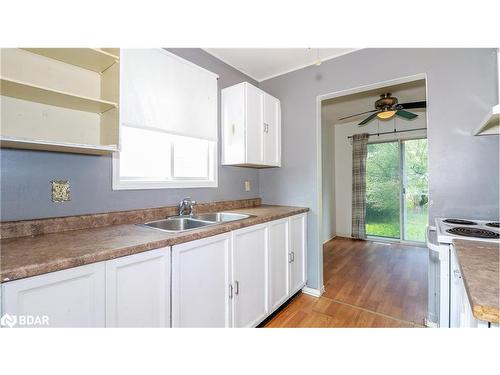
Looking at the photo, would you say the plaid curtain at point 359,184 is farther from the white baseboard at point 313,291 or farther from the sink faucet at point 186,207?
the sink faucet at point 186,207

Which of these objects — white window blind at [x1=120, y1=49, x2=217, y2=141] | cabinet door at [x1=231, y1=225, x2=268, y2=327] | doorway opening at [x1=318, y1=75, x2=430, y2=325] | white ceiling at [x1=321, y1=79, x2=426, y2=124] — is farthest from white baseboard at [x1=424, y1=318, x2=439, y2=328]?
white ceiling at [x1=321, y1=79, x2=426, y2=124]

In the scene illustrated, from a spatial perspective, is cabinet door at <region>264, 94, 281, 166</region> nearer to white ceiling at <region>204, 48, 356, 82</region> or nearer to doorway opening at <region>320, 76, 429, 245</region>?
white ceiling at <region>204, 48, 356, 82</region>

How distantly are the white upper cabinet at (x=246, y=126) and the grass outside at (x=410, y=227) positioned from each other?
342cm

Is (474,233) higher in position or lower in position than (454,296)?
higher

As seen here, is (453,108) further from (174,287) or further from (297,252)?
(174,287)

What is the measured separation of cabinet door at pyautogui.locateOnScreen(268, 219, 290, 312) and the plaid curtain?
316 centimetres

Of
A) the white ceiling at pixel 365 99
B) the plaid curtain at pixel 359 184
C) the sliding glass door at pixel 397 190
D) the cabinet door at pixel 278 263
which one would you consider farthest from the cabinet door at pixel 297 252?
the sliding glass door at pixel 397 190

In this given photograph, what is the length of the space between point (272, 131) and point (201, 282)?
187 cm

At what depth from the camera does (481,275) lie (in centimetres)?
71

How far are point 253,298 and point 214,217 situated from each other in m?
0.81

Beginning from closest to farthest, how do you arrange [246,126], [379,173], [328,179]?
[246,126] < [379,173] < [328,179]

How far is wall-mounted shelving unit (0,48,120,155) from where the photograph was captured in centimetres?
115

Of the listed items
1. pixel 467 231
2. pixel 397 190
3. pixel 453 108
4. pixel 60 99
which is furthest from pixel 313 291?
pixel 397 190
